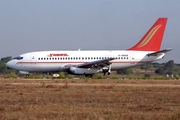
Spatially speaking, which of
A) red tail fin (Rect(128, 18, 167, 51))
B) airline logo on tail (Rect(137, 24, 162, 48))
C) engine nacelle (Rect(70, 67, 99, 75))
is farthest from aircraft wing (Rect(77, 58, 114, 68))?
airline logo on tail (Rect(137, 24, 162, 48))

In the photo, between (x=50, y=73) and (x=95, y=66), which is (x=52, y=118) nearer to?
(x=95, y=66)

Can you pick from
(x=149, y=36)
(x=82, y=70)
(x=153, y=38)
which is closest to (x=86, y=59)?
(x=82, y=70)

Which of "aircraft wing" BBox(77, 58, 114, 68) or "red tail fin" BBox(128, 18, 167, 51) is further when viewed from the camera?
"red tail fin" BBox(128, 18, 167, 51)

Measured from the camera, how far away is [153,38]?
55938 mm

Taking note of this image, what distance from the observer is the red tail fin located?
55.8 metres

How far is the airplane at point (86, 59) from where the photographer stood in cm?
5381

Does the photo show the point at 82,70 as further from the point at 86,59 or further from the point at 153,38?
the point at 153,38

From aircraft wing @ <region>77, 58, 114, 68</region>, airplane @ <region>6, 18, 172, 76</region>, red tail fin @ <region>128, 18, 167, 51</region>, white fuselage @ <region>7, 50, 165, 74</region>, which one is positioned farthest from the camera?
red tail fin @ <region>128, 18, 167, 51</region>

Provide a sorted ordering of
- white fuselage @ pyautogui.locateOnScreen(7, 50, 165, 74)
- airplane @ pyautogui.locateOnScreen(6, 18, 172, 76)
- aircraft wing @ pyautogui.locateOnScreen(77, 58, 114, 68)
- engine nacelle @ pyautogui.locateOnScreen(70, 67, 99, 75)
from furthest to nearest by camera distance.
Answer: white fuselage @ pyautogui.locateOnScreen(7, 50, 165, 74), airplane @ pyautogui.locateOnScreen(6, 18, 172, 76), engine nacelle @ pyautogui.locateOnScreen(70, 67, 99, 75), aircraft wing @ pyautogui.locateOnScreen(77, 58, 114, 68)

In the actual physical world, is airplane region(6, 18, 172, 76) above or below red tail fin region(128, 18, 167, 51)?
below

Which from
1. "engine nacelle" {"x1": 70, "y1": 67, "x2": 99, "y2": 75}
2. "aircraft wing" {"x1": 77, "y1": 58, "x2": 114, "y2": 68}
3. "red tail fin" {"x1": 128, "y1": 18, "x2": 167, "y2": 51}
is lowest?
"engine nacelle" {"x1": 70, "y1": 67, "x2": 99, "y2": 75}

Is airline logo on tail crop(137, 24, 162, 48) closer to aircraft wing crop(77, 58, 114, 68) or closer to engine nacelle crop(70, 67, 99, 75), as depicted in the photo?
aircraft wing crop(77, 58, 114, 68)

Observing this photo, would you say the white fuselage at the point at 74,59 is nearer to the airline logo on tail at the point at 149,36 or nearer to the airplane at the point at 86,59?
the airplane at the point at 86,59

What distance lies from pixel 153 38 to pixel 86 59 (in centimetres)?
892
